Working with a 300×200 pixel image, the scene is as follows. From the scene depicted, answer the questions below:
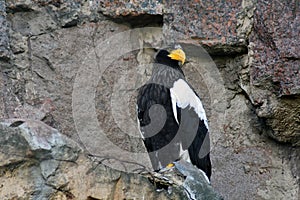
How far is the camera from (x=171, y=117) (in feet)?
12.1

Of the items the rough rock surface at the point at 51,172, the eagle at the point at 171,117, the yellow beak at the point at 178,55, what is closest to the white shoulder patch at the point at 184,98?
the eagle at the point at 171,117

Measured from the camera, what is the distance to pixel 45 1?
346cm

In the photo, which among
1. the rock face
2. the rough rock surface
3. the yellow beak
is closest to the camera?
the rough rock surface

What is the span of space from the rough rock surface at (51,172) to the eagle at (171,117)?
83cm

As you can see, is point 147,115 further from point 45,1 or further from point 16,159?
point 16,159

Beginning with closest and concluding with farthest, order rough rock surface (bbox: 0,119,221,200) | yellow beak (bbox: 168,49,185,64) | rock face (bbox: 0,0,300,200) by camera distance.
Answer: rough rock surface (bbox: 0,119,221,200) < rock face (bbox: 0,0,300,200) < yellow beak (bbox: 168,49,185,64)

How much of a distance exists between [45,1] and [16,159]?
3.43 ft

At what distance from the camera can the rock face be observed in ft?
11.2

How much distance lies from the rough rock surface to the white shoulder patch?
0.85m

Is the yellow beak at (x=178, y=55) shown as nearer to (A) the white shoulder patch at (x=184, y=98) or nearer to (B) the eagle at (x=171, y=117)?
(B) the eagle at (x=171, y=117)

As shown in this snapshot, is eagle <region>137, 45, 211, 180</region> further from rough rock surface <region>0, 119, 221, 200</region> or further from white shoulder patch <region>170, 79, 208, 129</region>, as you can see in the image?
rough rock surface <region>0, 119, 221, 200</region>

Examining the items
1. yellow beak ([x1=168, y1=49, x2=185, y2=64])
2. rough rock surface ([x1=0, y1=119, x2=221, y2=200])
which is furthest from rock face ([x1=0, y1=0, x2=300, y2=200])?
rough rock surface ([x1=0, y1=119, x2=221, y2=200])

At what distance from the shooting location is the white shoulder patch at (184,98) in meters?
3.59

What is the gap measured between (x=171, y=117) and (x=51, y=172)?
1140mm
